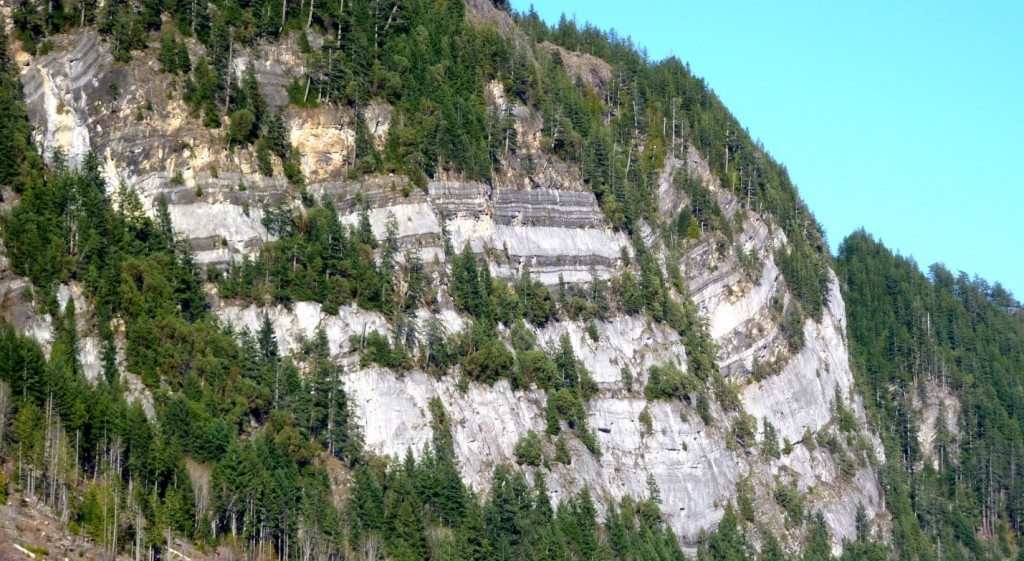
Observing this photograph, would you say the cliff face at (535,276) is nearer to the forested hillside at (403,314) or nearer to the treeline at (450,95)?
the forested hillside at (403,314)

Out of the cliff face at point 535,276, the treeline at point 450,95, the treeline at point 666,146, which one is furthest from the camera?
the treeline at point 666,146

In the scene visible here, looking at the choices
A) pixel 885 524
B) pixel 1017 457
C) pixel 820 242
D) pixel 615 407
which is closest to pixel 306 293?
pixel 615 407

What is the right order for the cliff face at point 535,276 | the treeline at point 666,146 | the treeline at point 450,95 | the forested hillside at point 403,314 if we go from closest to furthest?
the forested hillside at point 403,314
the cliff face at point 535,276
the treeline at point 450,95
the treeline at point 666,146

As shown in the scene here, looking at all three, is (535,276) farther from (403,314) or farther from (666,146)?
(666,146)

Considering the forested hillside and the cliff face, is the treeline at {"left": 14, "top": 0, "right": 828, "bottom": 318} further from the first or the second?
the cliff face

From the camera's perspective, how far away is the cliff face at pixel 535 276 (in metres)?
131

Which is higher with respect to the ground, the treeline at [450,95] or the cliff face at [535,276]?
the treeline at [450,95]

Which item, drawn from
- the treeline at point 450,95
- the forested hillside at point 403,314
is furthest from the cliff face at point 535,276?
the treeline at point 450,95

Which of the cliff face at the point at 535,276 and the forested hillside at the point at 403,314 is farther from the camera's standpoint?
the cliff face at the point at 535,276

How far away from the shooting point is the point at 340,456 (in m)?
126

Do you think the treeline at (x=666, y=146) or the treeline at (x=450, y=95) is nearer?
the treeline at (x=450, y=95)

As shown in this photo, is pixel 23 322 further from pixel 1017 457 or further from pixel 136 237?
pixel 1017 457

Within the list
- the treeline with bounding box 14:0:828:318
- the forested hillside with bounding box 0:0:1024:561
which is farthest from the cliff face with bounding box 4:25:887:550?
the treeline with bounding box 14:0:828:318

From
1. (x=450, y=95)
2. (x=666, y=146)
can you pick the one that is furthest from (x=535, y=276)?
(x=666, y=146)
